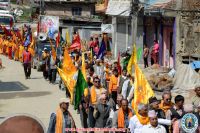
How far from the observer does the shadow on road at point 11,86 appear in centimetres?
2221

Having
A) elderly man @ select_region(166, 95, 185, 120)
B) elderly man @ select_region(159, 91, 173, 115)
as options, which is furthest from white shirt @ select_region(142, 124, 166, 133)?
elderly man @ select_region(159, 91, 173, 115)

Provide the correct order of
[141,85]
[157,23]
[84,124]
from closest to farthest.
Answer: [141,85] < [84,124] < [157,23]

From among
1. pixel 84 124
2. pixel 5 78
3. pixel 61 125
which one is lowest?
pixel 5 78

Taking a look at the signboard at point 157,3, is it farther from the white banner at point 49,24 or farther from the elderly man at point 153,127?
the elderly man at point 153,127

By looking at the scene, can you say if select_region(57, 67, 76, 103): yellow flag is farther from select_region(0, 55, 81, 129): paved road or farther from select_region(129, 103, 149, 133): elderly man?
select_region(129, 103, 149, 133): elderly man

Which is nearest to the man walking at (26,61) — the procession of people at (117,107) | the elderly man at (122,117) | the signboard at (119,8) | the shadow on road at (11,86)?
the shadow on road at (11,86)

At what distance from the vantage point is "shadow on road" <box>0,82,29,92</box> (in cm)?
2221

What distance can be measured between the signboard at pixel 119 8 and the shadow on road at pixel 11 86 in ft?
31.3

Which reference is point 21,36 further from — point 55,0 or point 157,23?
point 55,0

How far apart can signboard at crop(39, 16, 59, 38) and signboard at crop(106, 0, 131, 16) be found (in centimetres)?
380

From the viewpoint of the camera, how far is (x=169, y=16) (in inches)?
954

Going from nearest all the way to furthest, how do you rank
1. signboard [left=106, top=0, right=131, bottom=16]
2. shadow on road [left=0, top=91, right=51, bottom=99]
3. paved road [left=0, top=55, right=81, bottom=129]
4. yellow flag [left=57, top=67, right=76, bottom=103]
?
paved road [left=0, top=55, right=81, bottom=129]
yellow flag [left=57, top=67, right=76, bottom=103]
shadow on road [left=0, top=91, right=51, bottom=99]
signboard [left=106, top=0, right=131, bottom=16]

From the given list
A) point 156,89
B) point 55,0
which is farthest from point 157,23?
point 55,0

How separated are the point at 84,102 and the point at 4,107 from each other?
20.0ft
